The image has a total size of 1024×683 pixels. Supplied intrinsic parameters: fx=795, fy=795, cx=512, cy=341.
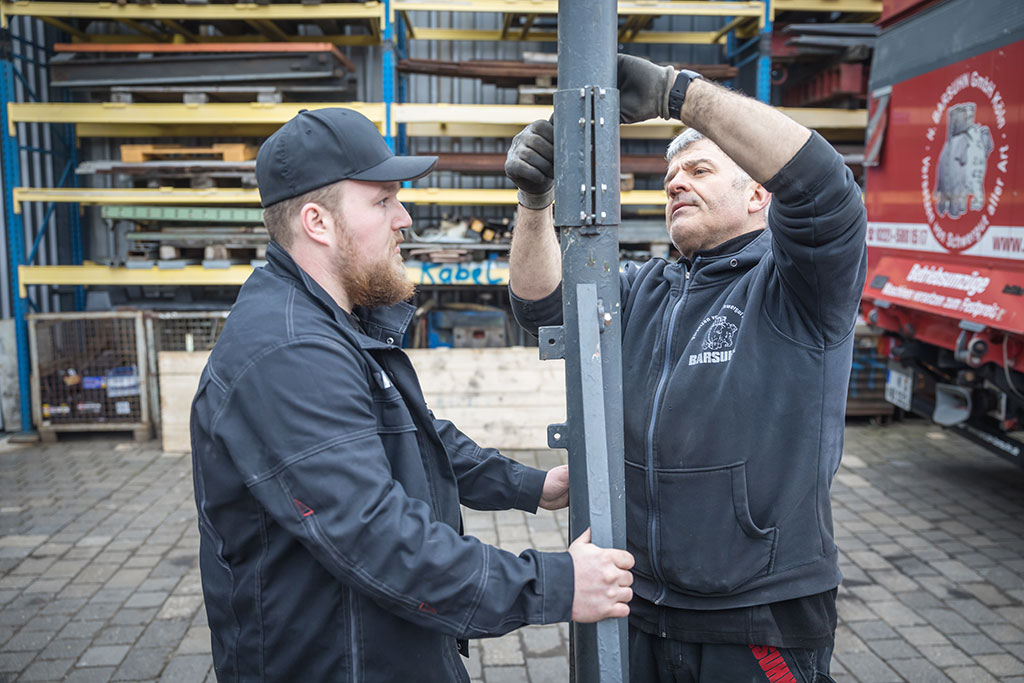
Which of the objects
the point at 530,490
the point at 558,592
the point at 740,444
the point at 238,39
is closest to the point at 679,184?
the point at 740,444

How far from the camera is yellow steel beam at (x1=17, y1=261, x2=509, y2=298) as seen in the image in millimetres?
7805

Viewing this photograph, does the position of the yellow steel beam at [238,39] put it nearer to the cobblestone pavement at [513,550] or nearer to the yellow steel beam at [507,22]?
the yellow steel beam at [507,22]

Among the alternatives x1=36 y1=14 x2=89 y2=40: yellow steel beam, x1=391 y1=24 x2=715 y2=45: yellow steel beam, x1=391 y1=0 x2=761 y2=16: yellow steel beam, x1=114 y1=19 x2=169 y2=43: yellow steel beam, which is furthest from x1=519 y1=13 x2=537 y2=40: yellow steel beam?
x1=36 y1=14 x2=89 y2=40: yellow steel beam

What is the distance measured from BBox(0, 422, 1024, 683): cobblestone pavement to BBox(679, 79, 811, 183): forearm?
2.87m

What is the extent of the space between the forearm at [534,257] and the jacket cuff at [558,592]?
983 mm

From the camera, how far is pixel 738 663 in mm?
2146

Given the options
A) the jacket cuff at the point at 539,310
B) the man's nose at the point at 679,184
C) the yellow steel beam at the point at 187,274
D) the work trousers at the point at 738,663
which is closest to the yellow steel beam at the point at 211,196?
the yellow steel beam at the point at 187,274

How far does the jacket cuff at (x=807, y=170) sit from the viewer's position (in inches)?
71.0

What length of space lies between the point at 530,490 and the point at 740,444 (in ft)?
1.93

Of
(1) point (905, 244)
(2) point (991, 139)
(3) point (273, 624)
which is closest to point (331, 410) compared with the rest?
(3) point (273, 624)

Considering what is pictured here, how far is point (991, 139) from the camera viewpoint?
4980mm

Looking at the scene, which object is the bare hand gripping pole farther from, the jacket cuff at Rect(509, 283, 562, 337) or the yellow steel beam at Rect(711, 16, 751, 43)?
the yellow steel beam at Rect(711, 16, 751, 43)

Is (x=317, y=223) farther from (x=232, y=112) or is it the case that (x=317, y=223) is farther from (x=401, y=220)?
(x=232, y=112)

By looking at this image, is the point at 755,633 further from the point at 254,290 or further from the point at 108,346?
the point at 108,346
